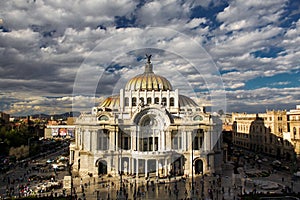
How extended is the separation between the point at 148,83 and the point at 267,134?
3636 cm

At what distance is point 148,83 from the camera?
6650cm

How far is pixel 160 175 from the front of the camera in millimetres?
52594

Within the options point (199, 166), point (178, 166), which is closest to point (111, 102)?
point (178, 166)

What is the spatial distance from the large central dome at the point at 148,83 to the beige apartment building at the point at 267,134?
30061 millimetres

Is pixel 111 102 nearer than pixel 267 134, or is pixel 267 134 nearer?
pixel 111 102

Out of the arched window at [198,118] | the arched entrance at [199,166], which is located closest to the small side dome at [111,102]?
the arched window at [198,118]

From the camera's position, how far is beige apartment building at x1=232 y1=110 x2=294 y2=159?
74.2 meters

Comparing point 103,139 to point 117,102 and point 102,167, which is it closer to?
point 102,167

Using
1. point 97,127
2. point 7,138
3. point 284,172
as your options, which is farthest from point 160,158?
point 7,138

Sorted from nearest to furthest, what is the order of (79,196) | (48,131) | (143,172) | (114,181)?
(79,196) → (114,181) → (143,172) → (48,131)

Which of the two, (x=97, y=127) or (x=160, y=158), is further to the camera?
(x=97, y=127)

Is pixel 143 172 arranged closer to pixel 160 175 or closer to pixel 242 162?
pixel 160 175

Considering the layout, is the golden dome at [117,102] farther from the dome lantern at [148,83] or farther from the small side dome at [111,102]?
the dome lantern at [148,83]

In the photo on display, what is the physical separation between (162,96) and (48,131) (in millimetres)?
82987
